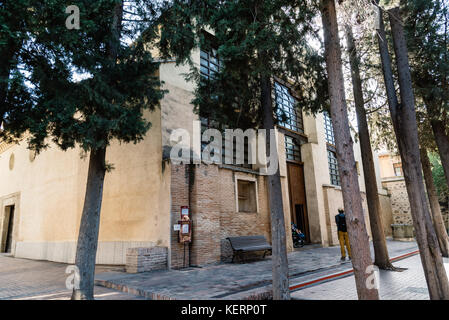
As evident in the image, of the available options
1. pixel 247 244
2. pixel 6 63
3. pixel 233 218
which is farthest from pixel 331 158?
pixel 6 63

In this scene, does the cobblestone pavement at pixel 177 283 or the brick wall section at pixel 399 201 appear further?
the brick wall section at pixel 399 201

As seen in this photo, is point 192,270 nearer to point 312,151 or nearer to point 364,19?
point 364,19

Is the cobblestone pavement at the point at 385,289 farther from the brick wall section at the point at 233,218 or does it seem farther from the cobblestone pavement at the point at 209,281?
the brick wall section at the point at 233,218

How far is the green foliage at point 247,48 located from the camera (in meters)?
5.39

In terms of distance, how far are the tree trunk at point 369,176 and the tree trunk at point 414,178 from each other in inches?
93.2

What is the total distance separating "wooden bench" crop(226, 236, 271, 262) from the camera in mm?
9337

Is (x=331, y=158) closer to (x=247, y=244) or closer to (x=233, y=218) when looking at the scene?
(x=233, y=218)

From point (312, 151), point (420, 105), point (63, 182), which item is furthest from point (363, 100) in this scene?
point (63, 182)

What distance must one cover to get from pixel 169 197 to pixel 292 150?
9.09 metres

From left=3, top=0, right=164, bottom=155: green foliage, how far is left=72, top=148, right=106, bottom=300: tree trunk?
59 centimetres

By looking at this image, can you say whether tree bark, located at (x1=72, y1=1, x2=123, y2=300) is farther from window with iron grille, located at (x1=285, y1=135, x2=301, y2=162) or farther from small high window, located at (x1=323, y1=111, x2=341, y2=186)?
small high window, located at (x1=323, y1=111, x2=341, y2=186)

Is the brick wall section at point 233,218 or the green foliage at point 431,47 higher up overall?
the green foliage at point 431,47

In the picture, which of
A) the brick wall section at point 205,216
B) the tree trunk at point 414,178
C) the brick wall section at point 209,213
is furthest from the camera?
the brick wall section at point 205,216

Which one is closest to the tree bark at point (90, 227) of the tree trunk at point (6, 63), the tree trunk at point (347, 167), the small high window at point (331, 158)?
the tree trunk at point (6, 63)
